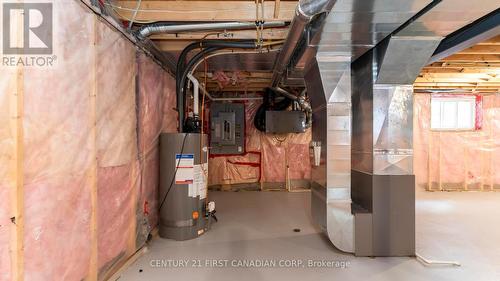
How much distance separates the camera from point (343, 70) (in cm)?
240

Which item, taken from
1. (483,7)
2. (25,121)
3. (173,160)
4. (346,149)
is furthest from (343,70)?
(25,121)

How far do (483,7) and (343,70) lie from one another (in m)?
1.03

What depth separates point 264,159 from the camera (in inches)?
216

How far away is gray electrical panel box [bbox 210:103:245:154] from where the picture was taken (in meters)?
5.21

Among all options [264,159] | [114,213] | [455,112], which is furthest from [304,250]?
[455,112]

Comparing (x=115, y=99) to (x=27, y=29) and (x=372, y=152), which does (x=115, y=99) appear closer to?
(x=27, y=29)

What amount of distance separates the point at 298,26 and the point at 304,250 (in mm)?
1977

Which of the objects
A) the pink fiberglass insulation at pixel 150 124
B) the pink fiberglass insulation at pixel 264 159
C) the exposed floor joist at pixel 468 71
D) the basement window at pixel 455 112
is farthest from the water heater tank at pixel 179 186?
the basement window at pixel 455 112

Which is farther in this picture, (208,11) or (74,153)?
(208,11)

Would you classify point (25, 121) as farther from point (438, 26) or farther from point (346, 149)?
point (438, 26)

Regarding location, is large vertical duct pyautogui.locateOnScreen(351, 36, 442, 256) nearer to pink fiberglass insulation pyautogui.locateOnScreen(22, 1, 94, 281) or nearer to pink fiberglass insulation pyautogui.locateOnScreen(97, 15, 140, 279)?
pink fiberglass insulation pyautogui.locateOnScreen(97, 15, 140, 279)

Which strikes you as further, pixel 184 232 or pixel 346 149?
pixel 184 232

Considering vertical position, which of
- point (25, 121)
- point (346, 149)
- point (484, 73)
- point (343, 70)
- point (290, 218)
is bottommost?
point (290, 218)

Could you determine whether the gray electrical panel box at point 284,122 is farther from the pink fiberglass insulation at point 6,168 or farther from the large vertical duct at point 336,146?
the pink fiberglass insulation at point 6,168
